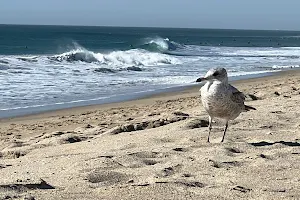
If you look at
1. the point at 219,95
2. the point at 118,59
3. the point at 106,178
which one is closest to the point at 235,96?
Result: the point at 219,95

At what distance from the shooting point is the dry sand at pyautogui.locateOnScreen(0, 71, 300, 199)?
376cm

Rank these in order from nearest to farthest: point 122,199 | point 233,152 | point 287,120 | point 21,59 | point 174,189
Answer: point 122,199 → point 174,189 → point 233,152 → point 287,120 → point 21,59

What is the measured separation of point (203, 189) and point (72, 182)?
0.95m

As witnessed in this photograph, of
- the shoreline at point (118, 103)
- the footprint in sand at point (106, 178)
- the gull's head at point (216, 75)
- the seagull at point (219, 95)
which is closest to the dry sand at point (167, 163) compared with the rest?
the footprint in sand at point (106, 178)

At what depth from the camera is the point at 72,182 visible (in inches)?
157

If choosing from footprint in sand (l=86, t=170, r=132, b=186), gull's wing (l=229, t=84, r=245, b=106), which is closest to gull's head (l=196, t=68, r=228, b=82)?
gull's wing (l=229, t=84, r=245, b=106)

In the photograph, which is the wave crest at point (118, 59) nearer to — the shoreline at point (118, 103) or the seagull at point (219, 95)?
the shoreline at point (118, 103)

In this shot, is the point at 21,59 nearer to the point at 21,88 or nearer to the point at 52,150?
the point at 21,88

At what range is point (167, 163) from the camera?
15.6 ft

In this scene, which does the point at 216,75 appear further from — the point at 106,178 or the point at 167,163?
the point at 106,178

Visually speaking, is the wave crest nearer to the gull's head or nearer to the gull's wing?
the gull's wing

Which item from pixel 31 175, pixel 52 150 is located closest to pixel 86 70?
pixel 52 150

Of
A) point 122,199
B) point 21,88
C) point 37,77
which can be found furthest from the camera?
point 37,77

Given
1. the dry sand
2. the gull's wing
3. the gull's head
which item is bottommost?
the dry sand
